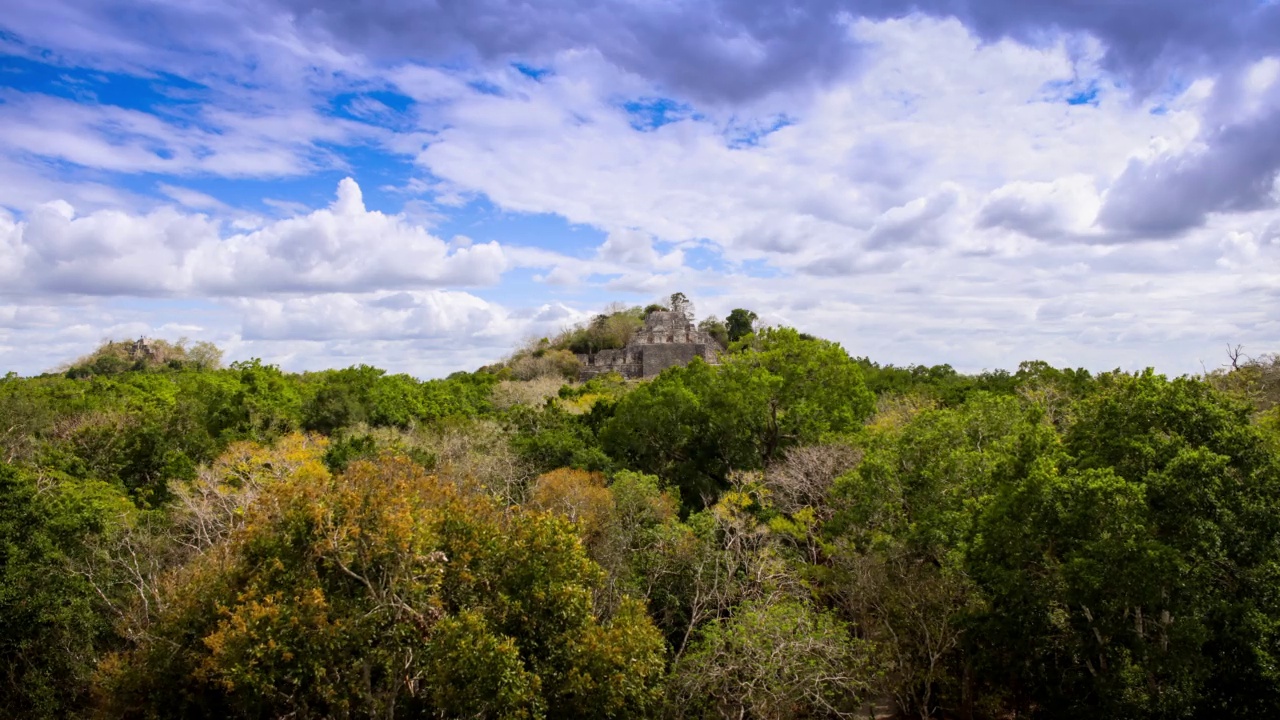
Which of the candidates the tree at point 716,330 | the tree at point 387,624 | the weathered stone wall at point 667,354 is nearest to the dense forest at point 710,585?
the tree at point 387,624

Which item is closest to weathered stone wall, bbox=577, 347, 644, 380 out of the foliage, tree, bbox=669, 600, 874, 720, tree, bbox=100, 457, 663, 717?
the foliage

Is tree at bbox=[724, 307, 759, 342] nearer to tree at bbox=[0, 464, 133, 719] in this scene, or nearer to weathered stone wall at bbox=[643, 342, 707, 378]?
weathered stone wall at bbox=[643, 342, 707, 378]

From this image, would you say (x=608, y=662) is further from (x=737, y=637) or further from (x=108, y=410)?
(x=108, y=410)

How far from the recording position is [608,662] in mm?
8500

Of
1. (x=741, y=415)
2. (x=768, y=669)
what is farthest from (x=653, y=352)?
(x=768, y=669)

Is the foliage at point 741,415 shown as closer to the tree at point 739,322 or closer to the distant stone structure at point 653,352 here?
the distant stone structure at point 653,352

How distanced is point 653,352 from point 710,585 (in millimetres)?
37493

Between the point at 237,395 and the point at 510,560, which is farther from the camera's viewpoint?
the point at 237,395

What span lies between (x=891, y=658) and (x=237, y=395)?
21.7m

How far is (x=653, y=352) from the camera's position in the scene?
50.2m

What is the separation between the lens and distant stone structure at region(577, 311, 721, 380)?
49.8 m

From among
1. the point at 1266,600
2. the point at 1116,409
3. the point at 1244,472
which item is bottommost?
the point at 1266,600

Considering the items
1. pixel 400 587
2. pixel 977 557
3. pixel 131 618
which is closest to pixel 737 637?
pixel 977 557

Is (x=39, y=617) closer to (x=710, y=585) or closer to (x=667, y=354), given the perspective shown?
(x=710, y=585)
